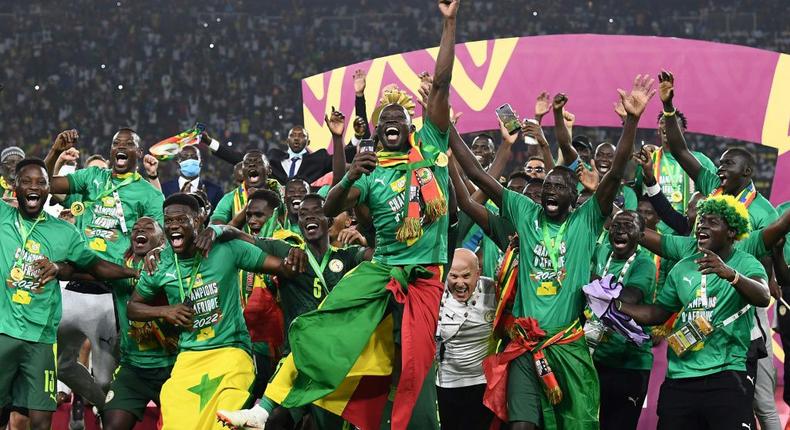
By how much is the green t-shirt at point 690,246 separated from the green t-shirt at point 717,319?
414 mm

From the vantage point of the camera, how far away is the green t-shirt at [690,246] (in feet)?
23.0

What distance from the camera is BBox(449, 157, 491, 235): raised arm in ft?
23.2

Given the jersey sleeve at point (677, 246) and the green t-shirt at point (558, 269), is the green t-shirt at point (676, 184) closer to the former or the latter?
the jersey sleeve at point (677, 246)

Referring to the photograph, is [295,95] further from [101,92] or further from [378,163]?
[378,163]

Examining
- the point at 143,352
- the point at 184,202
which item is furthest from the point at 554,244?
the point at 143,352

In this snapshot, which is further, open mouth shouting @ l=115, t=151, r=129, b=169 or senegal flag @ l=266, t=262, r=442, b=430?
open mouth shouting @ l=115, t=151, r=129, b=169

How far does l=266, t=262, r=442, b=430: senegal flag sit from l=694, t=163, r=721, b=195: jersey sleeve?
2.65m

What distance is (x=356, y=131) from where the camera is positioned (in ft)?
30.7

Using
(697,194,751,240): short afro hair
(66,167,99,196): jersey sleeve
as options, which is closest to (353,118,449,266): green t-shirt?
(697,194,751,240): short afro hair

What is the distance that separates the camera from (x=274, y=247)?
7.30 metres

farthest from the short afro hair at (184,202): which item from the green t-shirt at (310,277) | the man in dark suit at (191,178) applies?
the man in dark suit at (191,178)

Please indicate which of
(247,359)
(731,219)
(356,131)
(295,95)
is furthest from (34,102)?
(731,219)

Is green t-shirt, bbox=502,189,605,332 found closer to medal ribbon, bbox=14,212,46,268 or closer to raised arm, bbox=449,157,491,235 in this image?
raised arm, bbox=449,157,491,235

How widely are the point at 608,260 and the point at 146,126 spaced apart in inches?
616
